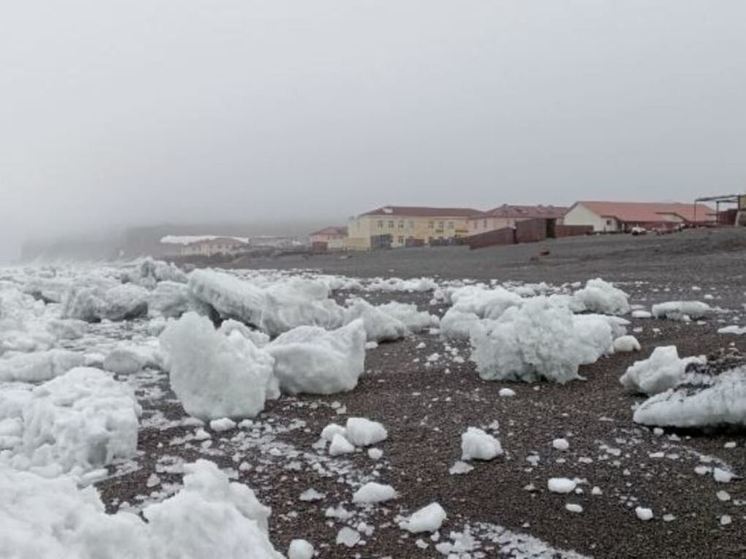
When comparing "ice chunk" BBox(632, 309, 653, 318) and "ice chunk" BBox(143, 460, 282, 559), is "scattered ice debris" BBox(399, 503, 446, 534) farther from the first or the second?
"ice chunk" BBox(632, 309, 653, 318)

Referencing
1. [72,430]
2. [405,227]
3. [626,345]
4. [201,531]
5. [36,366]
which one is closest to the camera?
[201,531]

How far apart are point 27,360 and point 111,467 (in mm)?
2128

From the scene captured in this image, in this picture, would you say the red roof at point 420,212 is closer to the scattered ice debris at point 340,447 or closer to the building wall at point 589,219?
the building wall at point 589,219

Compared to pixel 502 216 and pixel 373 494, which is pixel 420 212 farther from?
pixel 373 494

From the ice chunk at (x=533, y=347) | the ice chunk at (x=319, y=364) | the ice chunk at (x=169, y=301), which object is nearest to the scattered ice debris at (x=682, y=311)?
the ice chunk at (x=533, y=347)

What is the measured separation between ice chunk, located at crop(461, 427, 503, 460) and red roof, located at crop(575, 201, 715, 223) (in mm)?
44716

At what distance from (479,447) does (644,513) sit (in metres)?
0.72

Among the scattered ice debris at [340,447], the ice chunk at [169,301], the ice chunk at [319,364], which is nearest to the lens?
the scattered ice debris at [340,447]

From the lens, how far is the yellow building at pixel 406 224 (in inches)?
2452

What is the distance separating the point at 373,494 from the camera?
247 cm

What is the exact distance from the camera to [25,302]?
1077 cm

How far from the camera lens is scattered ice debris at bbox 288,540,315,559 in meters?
2.06

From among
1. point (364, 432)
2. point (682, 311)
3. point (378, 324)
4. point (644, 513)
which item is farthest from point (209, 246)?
point (644, 513)

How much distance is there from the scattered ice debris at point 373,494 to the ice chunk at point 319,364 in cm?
151
